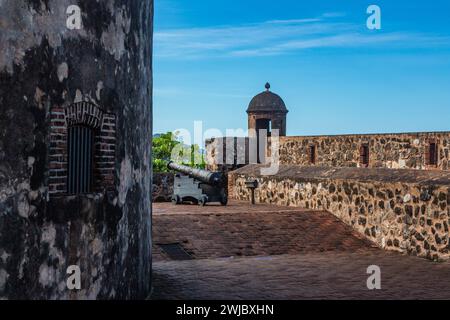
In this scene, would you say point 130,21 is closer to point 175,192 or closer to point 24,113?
point 24,113

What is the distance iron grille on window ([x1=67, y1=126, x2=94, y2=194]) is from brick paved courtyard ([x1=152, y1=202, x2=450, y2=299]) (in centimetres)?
243

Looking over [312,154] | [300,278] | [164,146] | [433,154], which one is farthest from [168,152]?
[300,278]

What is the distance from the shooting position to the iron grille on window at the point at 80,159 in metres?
7.64

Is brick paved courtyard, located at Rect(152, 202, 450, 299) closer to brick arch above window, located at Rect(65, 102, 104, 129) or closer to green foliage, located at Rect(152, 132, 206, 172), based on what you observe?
brick arch above window, located at Rect(65, 102, 104, 129)

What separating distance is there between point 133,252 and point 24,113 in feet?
10.1

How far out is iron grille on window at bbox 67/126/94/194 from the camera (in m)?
7.64

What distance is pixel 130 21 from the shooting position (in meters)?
8.51

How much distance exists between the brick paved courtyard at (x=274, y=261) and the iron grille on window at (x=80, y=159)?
243 centimetres

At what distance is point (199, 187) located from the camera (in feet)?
62.2

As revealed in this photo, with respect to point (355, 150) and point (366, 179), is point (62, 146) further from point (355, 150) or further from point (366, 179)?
point (355, 150)

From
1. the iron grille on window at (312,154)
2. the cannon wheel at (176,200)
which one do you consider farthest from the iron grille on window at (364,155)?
the cannon wheel at (176,200)

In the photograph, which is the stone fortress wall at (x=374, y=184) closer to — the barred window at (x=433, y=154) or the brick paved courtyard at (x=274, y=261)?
the barred window at (x=433, y=154)

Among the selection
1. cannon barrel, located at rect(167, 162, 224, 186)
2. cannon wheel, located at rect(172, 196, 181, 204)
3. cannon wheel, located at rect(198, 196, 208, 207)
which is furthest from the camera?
cannon wheel, located at rect(172, 196, 181, 204)

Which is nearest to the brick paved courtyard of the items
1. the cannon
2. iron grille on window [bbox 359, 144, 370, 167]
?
the cannon
